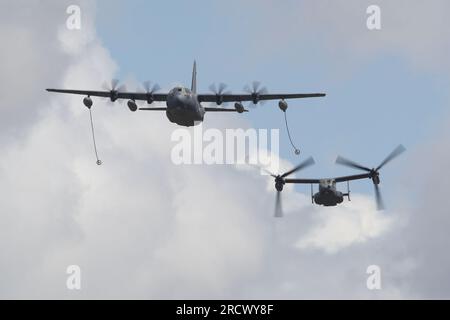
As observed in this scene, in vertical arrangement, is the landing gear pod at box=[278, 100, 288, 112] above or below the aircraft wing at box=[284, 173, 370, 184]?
above

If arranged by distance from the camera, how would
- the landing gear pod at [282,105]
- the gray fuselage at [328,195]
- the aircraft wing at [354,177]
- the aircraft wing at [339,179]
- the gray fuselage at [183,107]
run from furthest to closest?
the gray fuselage at [328,195] < the aircraft wing at [339,179] < the aircraft wing at [354,177] < the landing gear pod at [282,105] < the gray fuselage at [183,107]

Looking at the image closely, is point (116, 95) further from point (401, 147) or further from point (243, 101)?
point (401, 147)

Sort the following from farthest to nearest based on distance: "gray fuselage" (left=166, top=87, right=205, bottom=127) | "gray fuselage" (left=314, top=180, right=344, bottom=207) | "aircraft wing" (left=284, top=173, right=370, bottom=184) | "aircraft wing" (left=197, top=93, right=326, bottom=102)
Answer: "gray fuselage" (left=314, top=180, right=344, bottom=207)
"aircraft wing" (left=284, top=173, right=370, bottom=184)
"aircraft wing" (left=197, top=93, right=326, bottom=102)
"gray fuselage" (left=166, top=87, right=205, bottom=127)

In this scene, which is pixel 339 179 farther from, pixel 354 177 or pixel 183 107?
pixel 183 107

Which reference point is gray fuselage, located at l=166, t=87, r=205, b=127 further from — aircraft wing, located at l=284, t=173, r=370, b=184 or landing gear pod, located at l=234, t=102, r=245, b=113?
aircraft wing, located at l=284, t=173, r=370, b=184

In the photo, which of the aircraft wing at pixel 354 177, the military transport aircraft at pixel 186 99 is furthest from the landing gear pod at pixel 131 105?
the aircraft wing at pixel 354 177

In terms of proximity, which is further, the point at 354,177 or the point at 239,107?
the point at 354,177

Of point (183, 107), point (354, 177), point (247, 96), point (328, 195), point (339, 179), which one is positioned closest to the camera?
point (183, 107)

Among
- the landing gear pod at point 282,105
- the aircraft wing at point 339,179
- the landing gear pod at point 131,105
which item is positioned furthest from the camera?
the aircraft wing at point 339,179

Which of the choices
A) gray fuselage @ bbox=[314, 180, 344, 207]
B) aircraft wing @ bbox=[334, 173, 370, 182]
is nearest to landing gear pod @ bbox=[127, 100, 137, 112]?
gray fuselage @ bbox=[314, 180, 344, 207]

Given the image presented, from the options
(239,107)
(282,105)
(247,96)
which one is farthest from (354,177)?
(239,107)

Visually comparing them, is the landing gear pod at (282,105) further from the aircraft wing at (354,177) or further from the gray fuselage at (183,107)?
the aircraft wing at (354,177)

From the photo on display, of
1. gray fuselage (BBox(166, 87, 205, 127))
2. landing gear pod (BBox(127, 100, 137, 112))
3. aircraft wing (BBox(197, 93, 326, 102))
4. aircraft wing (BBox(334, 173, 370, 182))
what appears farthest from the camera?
aircraft wing (BBox(334, 173, 370, 182))
